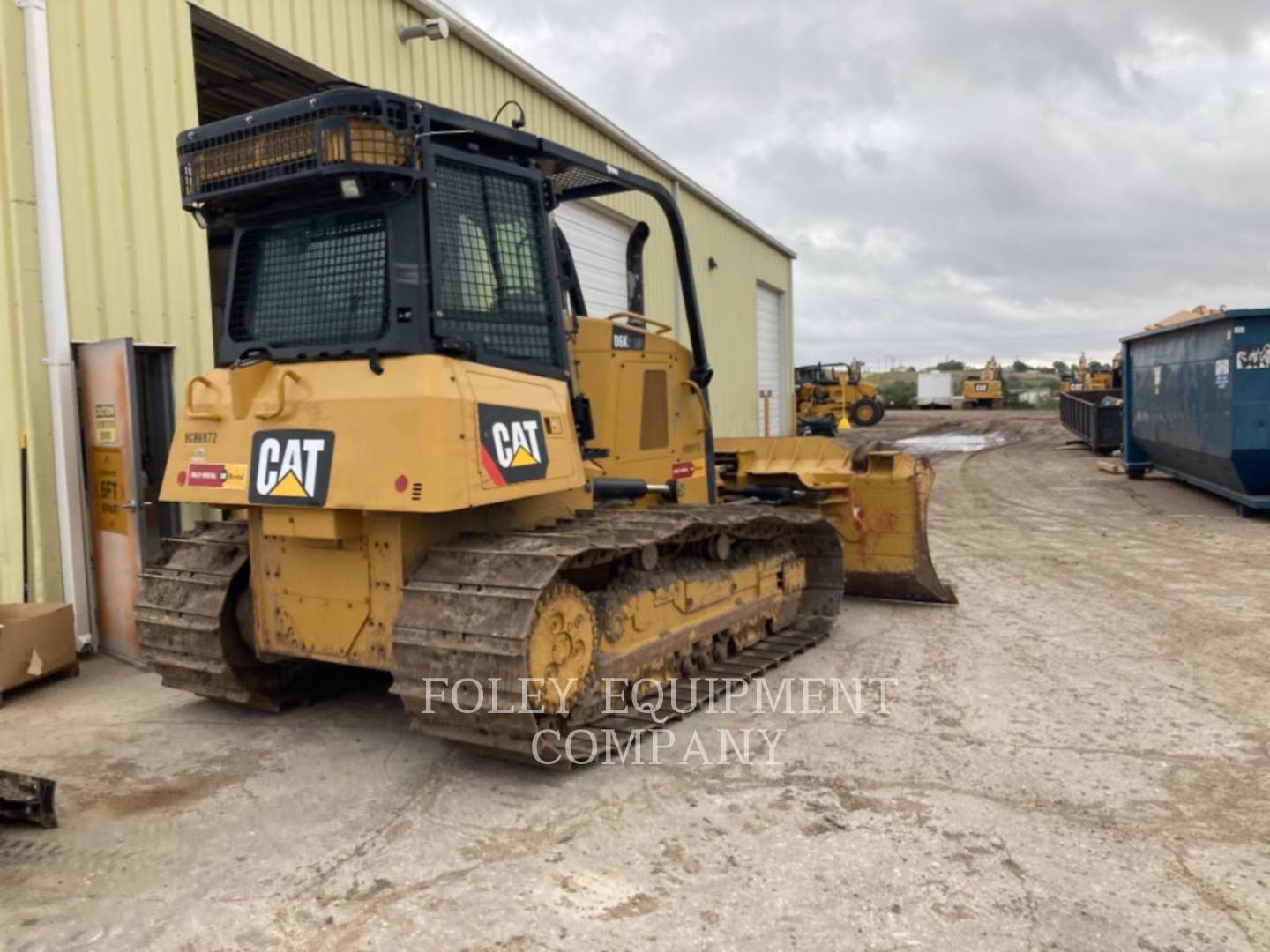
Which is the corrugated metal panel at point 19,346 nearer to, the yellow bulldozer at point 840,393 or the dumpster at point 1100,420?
the dumpster at point 1100,420

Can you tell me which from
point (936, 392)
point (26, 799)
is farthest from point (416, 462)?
point (936, 392)

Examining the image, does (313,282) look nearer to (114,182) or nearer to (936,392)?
(114,182)

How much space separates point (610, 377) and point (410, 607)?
2.27m

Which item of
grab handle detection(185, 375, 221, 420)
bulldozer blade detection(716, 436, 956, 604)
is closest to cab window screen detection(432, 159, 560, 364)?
grab handle detection(185, 375, 221, 420)

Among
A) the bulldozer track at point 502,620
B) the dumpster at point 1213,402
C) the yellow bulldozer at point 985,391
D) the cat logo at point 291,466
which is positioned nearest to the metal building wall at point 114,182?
the cat logo at point 291,466

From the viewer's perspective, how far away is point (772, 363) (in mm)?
26234

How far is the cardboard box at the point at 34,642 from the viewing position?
6050 millimetres

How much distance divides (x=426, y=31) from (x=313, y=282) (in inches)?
245

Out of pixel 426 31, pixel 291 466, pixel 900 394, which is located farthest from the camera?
pixel 900 394

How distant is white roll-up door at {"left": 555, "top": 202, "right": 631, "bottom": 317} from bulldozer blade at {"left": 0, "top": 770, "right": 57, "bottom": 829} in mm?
10961

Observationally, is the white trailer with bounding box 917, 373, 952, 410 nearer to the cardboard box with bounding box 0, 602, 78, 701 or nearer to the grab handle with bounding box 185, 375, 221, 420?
the cardboard box with bounding box 0, 602, 78, 701

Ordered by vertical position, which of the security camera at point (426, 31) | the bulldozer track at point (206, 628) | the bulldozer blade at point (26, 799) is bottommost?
the bulldozer blade at point (26, 799)

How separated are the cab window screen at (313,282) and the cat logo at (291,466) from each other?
50cm

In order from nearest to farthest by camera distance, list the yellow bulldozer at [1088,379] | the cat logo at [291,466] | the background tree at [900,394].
Result: the cat logo at [291,466] → the yellow bulldozer at [1088,379] → the background tree at [900,394]
